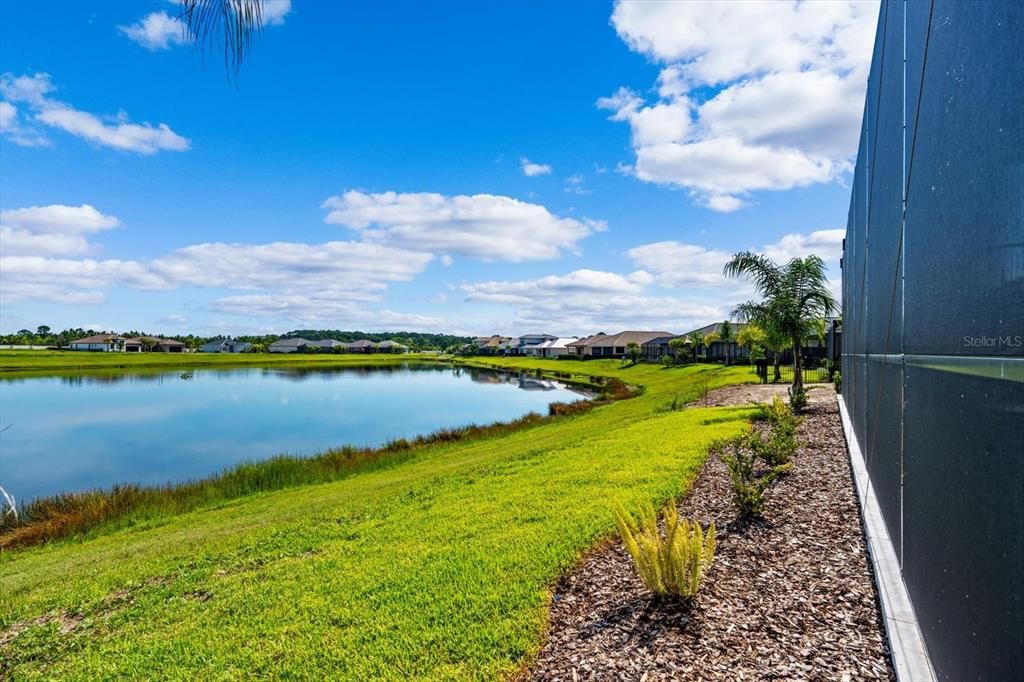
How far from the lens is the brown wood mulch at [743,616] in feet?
10.5

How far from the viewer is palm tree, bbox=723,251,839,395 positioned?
15867 mm

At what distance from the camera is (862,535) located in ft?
16.2

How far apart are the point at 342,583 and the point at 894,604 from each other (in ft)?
14.4

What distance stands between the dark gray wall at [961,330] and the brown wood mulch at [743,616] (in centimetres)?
41

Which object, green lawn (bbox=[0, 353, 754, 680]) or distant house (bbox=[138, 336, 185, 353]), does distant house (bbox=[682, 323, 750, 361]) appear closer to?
green lawn (bbox=[0, 353, 754, 680])

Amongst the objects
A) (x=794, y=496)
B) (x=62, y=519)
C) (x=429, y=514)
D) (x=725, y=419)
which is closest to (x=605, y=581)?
(x=794, y=496)

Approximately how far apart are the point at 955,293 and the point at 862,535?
10.6 feet

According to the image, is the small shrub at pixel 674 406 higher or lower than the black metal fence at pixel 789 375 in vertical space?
lower

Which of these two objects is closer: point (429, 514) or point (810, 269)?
point (429, 514)

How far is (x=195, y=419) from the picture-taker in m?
28.0

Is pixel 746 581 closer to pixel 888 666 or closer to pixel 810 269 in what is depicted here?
pixel 888 666

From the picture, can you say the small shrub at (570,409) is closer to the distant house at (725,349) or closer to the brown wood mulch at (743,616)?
the brown wood mulch at (743,616)

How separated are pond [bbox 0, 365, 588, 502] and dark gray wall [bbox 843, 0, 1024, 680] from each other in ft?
59.3

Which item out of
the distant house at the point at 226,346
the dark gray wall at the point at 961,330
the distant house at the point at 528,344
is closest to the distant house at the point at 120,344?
the distant house at the point at 226,346
